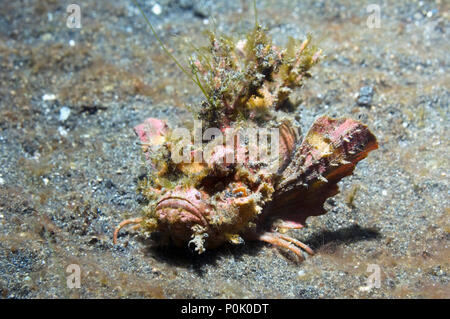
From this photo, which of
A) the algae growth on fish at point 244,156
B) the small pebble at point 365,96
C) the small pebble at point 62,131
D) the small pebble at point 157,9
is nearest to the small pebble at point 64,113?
the small pebble at point 62,131

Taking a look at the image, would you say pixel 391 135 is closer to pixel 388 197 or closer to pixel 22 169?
pixel 388 197

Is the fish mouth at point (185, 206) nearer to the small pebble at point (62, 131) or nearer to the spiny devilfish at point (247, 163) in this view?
the spiny devilfish at point (247, 163)

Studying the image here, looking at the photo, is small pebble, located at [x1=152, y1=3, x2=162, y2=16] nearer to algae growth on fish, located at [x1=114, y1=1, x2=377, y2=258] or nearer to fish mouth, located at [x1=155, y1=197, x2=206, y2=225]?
algae growth on fish, located at [x1=114, y1=1, x2=377, y2=258]

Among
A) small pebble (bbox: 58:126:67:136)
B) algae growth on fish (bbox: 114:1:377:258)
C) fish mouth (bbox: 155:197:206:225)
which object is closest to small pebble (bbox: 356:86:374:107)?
algae growth on fish (bbox: 114:1:377:258)

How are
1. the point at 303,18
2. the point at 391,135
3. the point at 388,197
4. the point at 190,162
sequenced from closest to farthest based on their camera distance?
the point at 190,162, the point at 388,197, the point at 391,135, the point at 303,18

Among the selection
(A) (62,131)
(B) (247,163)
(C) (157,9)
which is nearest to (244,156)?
(B) (247,163)
